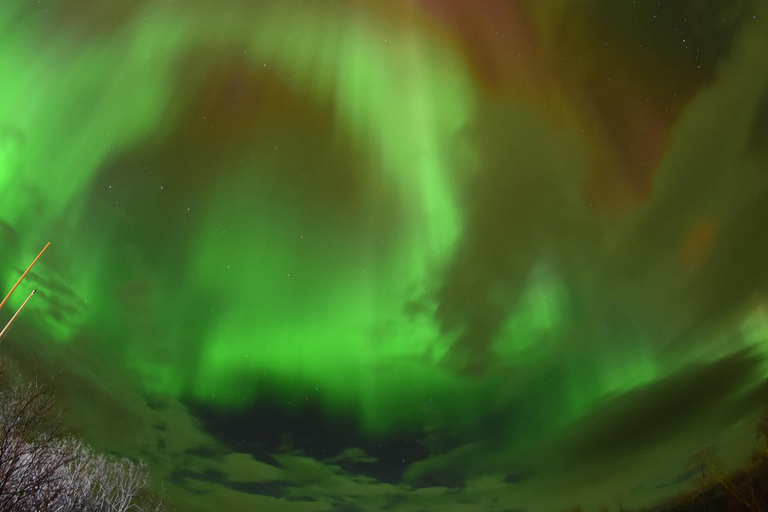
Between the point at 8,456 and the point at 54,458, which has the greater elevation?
the point at 54,458

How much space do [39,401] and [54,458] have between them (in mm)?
8908

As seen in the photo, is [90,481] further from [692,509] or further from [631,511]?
[631,511]

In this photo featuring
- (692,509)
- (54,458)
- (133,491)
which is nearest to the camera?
(54,458)

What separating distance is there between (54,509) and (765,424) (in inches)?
2264

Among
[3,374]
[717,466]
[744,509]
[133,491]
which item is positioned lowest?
[744,509]

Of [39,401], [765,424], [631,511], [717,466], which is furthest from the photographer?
[631,511]

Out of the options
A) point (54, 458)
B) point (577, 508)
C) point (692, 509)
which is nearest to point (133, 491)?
point (54, 458)

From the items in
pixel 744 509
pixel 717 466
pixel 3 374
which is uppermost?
pixel 3 374

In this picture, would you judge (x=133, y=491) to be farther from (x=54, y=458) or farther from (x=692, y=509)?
(x=692, y=509)

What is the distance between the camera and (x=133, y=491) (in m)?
34.8

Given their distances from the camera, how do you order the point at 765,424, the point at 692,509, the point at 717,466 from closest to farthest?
the point at 765,424 < the point at 717,466 < the point at 692,509

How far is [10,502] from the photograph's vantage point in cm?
2111

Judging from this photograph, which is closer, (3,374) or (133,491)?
(3,374)

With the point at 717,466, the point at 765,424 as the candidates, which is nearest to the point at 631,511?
the point at 717,466
